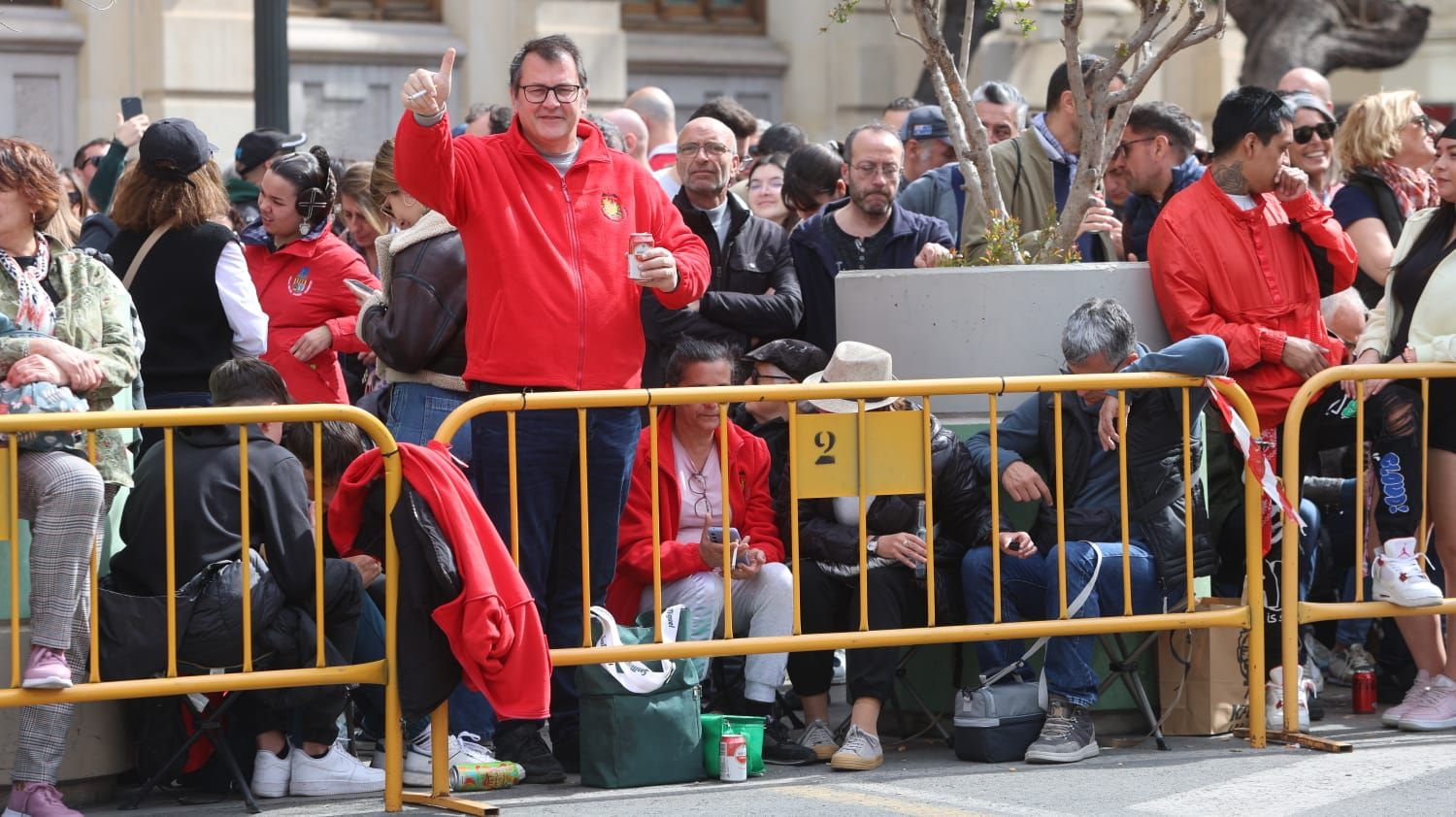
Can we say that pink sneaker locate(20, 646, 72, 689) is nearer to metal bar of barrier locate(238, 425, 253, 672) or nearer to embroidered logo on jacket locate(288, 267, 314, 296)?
metal bar of barrier locate(238, 425, 253, 672)

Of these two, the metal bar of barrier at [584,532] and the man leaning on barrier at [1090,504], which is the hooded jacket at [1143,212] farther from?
the metal bar of barrier at [584,532]

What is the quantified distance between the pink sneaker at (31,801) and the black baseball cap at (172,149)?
231 centimetres

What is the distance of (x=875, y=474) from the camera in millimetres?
7105

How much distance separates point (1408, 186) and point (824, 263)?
2726mm

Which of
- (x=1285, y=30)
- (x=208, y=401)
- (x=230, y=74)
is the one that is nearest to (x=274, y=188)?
(x=208, y=401)

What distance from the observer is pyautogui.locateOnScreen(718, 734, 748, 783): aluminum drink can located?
6.88 m

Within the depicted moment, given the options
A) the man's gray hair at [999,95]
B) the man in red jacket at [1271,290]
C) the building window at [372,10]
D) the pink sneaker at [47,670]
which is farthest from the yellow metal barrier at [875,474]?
the building window at [372,10]

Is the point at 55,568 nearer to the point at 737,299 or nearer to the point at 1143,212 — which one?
the point at 737,299

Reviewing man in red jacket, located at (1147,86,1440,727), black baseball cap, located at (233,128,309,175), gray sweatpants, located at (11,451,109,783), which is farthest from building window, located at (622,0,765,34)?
gray sweatpants, located at (11,451,109,783)

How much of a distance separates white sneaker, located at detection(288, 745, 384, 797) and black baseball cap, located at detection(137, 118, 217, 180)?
2.14 metres

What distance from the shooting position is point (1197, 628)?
7465 millimetres

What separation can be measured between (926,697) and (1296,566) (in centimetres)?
131

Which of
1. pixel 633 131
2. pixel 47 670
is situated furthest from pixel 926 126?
pixel 47 670

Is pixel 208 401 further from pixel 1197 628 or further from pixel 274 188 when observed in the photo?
pixel 1197 628
